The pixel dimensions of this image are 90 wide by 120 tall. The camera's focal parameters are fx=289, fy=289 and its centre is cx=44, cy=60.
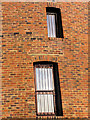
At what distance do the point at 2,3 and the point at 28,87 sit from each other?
15.7 feet

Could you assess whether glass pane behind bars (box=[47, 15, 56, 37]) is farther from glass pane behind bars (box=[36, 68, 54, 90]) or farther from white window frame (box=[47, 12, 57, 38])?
glass pane behind bars (box=[36, 68, 54, 90])

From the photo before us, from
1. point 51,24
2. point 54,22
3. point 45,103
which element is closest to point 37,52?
point 51,24

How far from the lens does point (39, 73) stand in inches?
543

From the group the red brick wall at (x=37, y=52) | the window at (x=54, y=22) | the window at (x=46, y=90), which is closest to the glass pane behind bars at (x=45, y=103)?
the window at (x=46, y=90)

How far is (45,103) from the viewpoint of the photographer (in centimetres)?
1321

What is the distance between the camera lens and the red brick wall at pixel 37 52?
13.1 m

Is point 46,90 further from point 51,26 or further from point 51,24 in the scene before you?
point 51,24

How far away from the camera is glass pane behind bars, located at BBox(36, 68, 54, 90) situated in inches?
534

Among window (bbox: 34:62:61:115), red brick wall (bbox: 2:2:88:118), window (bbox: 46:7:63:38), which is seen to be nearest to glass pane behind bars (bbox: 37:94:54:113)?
window (bbox: 34:62:61:115)

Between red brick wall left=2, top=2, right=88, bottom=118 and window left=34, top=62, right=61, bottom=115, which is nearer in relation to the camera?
red brick wall left=2, top=2, right=88, bottom=118

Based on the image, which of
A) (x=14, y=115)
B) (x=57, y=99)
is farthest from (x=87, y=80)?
(x=14, y=115)

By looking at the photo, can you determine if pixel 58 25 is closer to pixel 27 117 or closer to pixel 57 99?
pixel 57 99

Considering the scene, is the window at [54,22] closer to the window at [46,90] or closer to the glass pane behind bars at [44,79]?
the window at [46,90]

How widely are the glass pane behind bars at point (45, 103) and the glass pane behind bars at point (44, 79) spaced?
1.31ft
